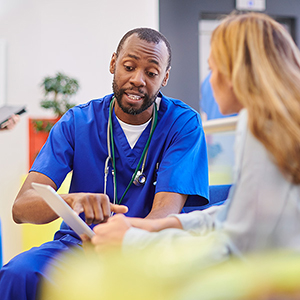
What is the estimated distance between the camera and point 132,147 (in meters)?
1.45

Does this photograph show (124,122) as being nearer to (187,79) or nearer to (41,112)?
(41,112)

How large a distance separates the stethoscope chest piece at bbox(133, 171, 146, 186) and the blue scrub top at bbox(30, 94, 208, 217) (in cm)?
1

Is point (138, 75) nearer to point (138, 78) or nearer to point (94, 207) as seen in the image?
point (138, 78)

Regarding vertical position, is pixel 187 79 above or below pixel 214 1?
below

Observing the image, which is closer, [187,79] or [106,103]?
[106,103]

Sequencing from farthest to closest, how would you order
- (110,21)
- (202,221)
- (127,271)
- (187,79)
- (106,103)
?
(187,79)
(110,21)
(106,103)
(202,221)
(127,271)

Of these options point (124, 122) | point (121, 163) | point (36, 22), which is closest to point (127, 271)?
point (121, 163)

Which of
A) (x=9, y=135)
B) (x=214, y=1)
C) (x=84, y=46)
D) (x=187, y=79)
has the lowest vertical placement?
(x=9, y=135)

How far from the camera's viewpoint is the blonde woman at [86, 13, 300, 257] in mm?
657

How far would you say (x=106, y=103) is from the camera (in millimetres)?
1538

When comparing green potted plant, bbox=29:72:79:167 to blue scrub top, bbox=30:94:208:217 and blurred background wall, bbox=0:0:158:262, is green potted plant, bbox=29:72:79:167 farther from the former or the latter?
blue scrub top, bbox=30:94:208:217

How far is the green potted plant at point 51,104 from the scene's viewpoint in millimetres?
2863

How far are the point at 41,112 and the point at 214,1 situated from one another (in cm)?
177

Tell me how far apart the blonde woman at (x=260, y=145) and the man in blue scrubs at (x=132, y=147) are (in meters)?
0.57
